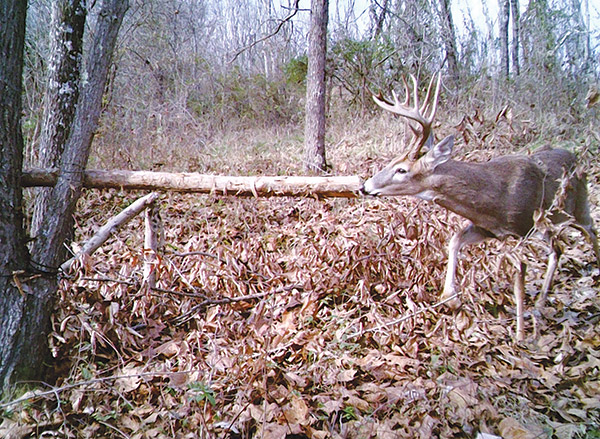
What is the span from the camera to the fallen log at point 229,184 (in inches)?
156

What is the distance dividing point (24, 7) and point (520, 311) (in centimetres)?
429

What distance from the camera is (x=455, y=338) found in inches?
138

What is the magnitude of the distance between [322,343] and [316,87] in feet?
16.4

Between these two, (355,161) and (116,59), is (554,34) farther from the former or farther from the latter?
(116,59)

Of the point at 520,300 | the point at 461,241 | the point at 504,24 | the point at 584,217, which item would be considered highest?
the point at 504,24

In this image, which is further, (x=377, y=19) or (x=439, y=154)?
(x=377, y=19)

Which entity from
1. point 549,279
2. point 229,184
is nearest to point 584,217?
point 549,279

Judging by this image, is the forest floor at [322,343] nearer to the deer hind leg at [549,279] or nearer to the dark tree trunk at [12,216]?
the deer hind leg at [549,279]

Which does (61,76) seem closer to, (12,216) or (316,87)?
(12,216)

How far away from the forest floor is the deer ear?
728 millimetres

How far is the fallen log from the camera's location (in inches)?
156

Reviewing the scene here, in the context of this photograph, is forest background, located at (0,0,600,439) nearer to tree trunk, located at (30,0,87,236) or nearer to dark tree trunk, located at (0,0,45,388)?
dark tree trunk, located at (0,0,45,388)

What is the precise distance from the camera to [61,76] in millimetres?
4121

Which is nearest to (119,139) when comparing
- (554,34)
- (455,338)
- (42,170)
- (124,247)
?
→ (124,247)
